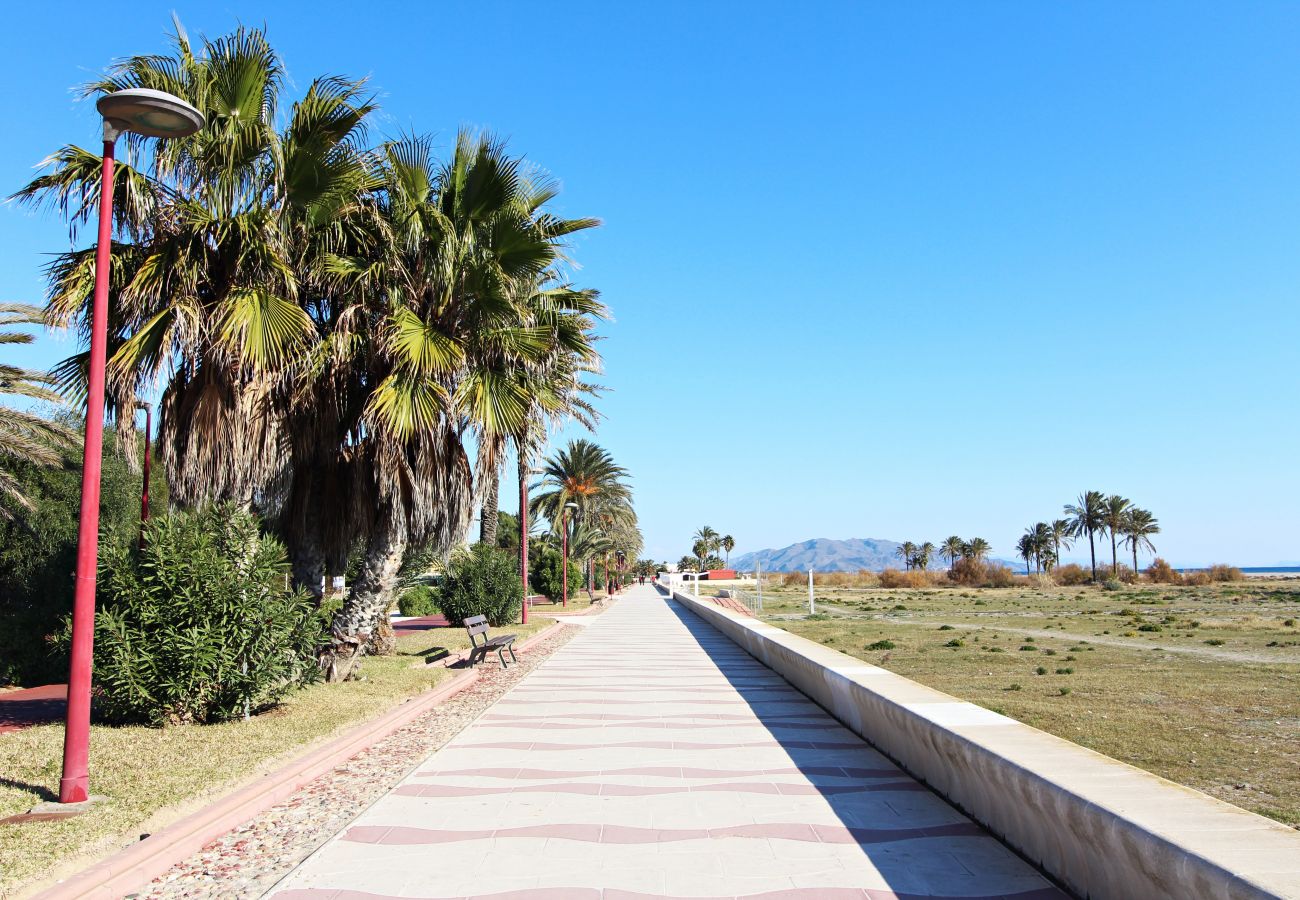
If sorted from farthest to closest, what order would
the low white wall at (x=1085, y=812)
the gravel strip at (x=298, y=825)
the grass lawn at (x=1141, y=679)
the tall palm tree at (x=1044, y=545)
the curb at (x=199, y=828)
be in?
1. the tall palm tree at (x=1044, y=545)
2. the grass lawn at (x=1141, y=679)
3. the gravel strip at (x=298, y=825)
4. the curb at (x=199, y=828)
5. the low white wall at (x=1085, y=812)

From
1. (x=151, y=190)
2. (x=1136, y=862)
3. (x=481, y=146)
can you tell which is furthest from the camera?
(x=481, y=146)

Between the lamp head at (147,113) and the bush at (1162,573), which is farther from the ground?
the lamp head at (147,113)

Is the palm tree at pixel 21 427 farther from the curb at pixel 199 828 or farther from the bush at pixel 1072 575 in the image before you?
the bush at pixel 1072 575

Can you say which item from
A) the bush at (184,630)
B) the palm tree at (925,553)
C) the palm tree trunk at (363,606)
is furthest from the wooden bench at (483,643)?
the palm tree at (925,553)

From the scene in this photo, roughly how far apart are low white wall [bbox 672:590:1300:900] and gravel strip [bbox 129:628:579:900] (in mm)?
3937

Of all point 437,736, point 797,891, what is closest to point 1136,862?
point 797,891

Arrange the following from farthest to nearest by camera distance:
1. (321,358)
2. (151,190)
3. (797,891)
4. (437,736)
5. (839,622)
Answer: (839,622), (321,358), (151,190), (437,736), (797,891)

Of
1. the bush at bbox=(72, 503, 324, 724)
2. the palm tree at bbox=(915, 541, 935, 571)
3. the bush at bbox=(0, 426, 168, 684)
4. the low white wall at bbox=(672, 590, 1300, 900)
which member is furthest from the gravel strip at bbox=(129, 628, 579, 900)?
the palm tree at bbox=(915, 541, 935, 571)

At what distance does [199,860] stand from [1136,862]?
15.6 ft

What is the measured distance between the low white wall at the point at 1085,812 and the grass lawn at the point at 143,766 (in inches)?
194

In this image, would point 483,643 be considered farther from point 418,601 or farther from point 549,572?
point 549,572

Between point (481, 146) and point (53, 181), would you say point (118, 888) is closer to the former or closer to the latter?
point (53, 181)

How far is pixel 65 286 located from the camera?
30.0ft

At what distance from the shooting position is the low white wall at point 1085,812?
123 inches
